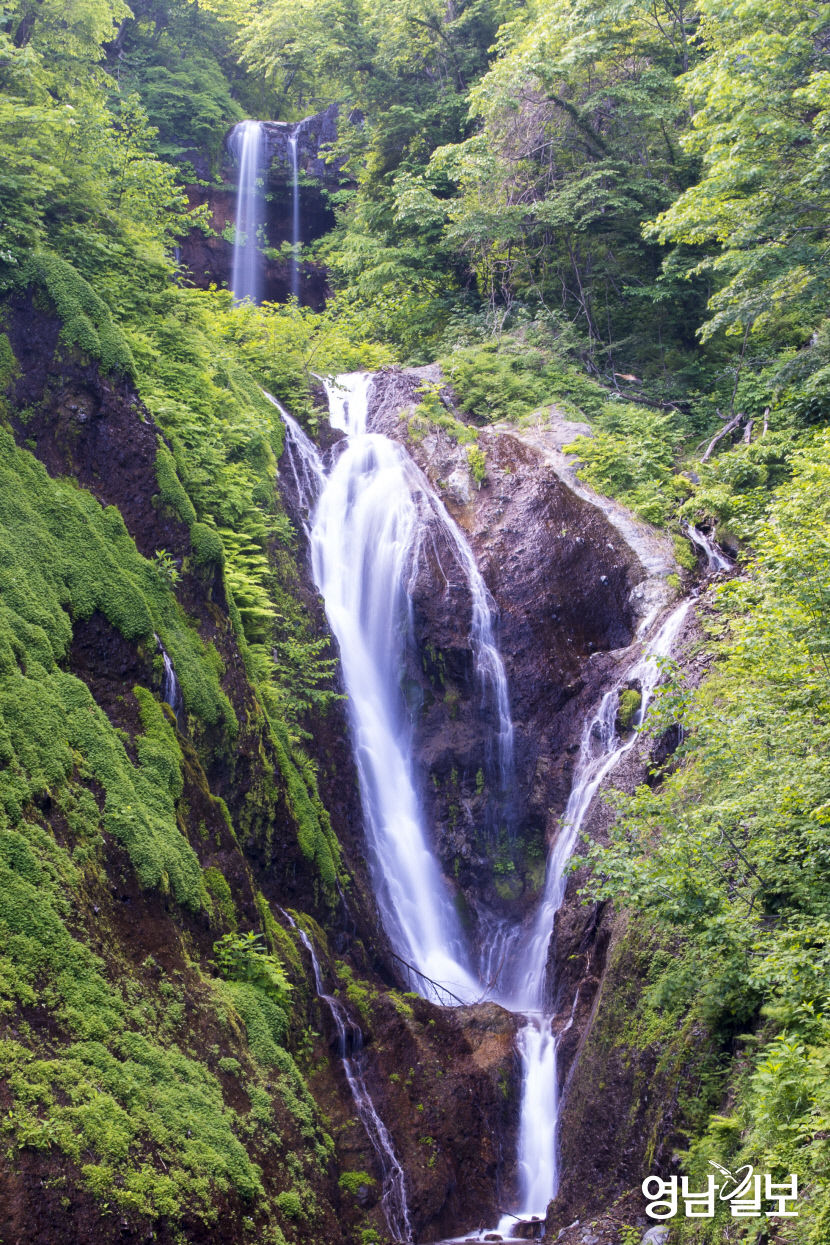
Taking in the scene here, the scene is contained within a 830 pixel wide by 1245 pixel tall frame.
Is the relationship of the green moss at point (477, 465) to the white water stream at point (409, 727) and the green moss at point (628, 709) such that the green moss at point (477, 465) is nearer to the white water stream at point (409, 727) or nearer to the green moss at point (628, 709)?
the white water stream at point (409, 727)

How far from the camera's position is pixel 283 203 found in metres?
30.5

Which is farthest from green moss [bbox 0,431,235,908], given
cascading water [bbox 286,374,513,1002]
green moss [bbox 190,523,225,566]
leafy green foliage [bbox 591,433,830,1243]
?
cascading water [bbox 286,374,513,1002]

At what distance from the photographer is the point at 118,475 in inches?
419

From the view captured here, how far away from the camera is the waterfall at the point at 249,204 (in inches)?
1136

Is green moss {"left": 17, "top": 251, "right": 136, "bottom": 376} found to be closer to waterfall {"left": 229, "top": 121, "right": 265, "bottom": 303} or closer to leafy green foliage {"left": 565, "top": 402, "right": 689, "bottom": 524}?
leafy green foliage {"left": 565, "top": 402, "right": 689, "bottom": 524}

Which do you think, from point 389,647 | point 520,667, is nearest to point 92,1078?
point 389,647

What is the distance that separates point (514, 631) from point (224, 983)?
9.02 m

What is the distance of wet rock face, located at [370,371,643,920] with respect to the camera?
14.7m

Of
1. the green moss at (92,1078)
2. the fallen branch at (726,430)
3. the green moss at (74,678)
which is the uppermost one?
the fallen branch at (726,430)

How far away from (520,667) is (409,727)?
232 cm

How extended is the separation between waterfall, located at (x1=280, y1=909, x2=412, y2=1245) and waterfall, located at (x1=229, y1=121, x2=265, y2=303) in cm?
2471

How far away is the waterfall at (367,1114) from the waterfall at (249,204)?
2471 centimetres

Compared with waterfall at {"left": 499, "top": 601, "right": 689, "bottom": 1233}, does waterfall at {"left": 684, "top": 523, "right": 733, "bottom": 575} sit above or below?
above

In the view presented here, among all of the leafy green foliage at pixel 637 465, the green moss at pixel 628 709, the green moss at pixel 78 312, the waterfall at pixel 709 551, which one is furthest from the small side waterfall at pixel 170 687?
the leafy green foliage at pixel 637 465
